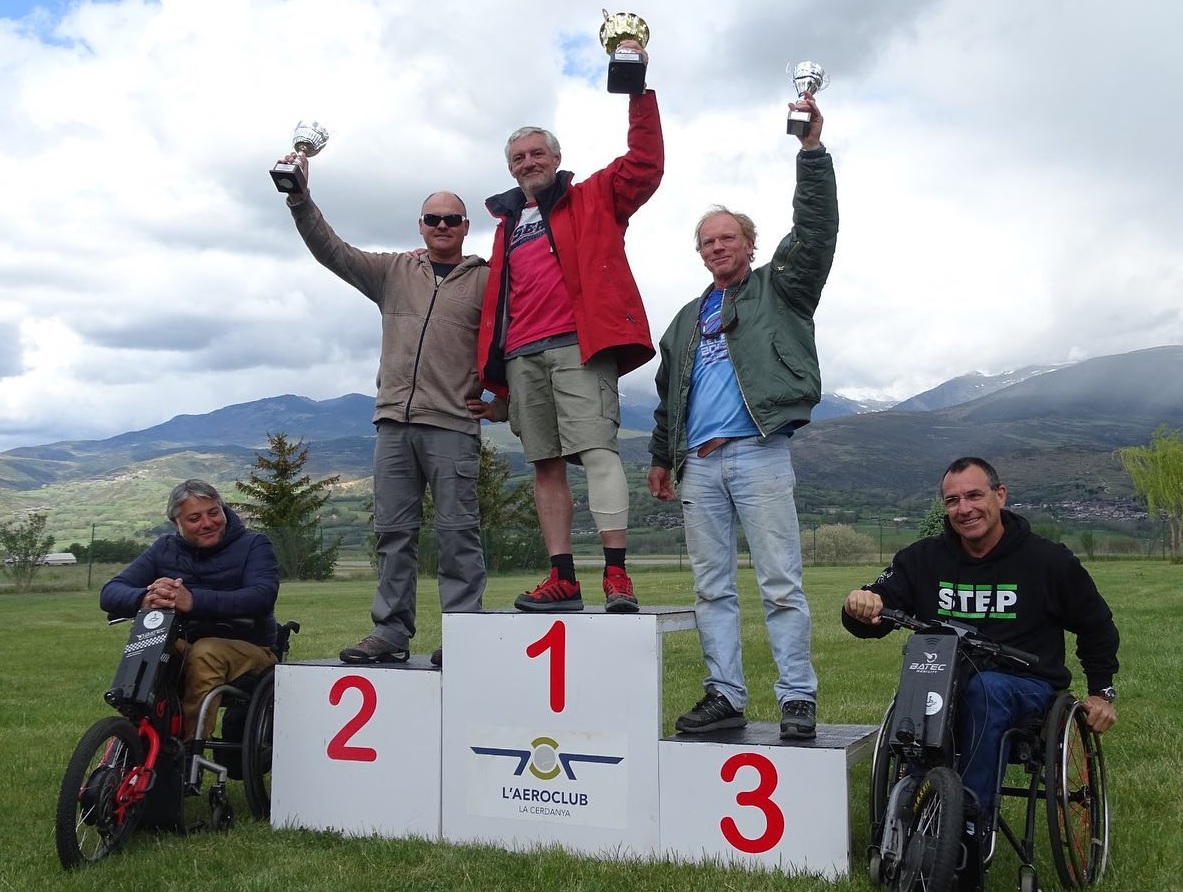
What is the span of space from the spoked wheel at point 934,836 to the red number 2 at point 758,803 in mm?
735

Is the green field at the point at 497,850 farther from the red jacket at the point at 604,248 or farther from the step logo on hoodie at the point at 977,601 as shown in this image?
the red jacket at the point at 604,248

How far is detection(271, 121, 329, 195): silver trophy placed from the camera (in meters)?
4.73

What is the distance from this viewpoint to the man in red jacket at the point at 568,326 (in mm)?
4352

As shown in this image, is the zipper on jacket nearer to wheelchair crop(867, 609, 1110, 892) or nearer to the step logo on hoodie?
wheelchair crop(867, 609, 1110, 892)

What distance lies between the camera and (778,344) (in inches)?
162

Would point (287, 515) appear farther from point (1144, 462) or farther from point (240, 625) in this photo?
point (1144, 462)

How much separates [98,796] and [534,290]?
2.57m

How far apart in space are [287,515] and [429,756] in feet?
136

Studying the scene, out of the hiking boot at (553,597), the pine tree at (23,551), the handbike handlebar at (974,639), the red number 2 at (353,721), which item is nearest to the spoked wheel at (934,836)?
the handbike handlebar at (974,639)

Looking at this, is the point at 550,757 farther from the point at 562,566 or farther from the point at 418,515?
the point at 418,515

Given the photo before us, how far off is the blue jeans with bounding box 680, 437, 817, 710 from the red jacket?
0.59 metres

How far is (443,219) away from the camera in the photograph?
4996mm

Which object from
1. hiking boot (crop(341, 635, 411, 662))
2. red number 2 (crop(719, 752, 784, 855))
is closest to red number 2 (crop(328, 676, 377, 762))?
hiking boot (crop(341, 635, 411, 662))

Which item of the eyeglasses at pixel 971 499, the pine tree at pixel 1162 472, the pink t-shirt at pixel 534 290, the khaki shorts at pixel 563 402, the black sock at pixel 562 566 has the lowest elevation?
the black sock at pixel 562 566
